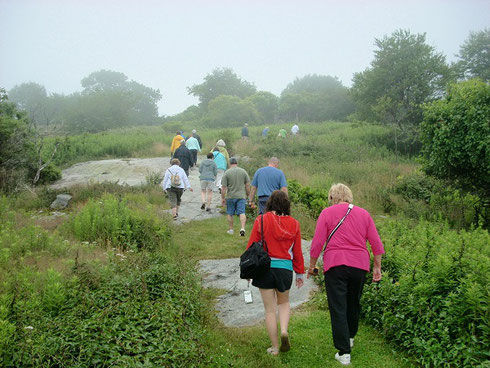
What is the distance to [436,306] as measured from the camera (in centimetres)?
411

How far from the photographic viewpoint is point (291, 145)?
25.2 m

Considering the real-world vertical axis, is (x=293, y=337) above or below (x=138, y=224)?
below

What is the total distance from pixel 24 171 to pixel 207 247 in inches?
387

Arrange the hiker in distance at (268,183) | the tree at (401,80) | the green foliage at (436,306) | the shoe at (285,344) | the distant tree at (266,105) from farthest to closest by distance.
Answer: the distant tree at (266,105) → the tree at (401,80) → the hiker in distance at (268,183) → the shoe at (285,344) → the green foliage at (436,306)

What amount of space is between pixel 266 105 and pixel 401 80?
36.5 meters

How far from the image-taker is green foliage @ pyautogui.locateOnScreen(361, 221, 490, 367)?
3.74 meters

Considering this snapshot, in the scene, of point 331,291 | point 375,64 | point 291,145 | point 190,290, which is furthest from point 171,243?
point 375,64

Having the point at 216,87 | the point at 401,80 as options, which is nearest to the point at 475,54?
the point at 401,80

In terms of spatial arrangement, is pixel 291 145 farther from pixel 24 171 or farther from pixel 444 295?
pixel 444 295

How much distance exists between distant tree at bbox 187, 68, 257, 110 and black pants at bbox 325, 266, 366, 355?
70.0 m

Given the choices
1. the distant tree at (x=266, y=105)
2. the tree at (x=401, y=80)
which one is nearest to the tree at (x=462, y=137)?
the tree at (x=401, y=80)

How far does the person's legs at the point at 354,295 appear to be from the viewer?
389 cm

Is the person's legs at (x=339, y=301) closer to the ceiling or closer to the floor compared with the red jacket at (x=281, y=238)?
closer to the floor

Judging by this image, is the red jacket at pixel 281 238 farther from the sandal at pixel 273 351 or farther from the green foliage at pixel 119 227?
the green foliage at pixel 119 227
